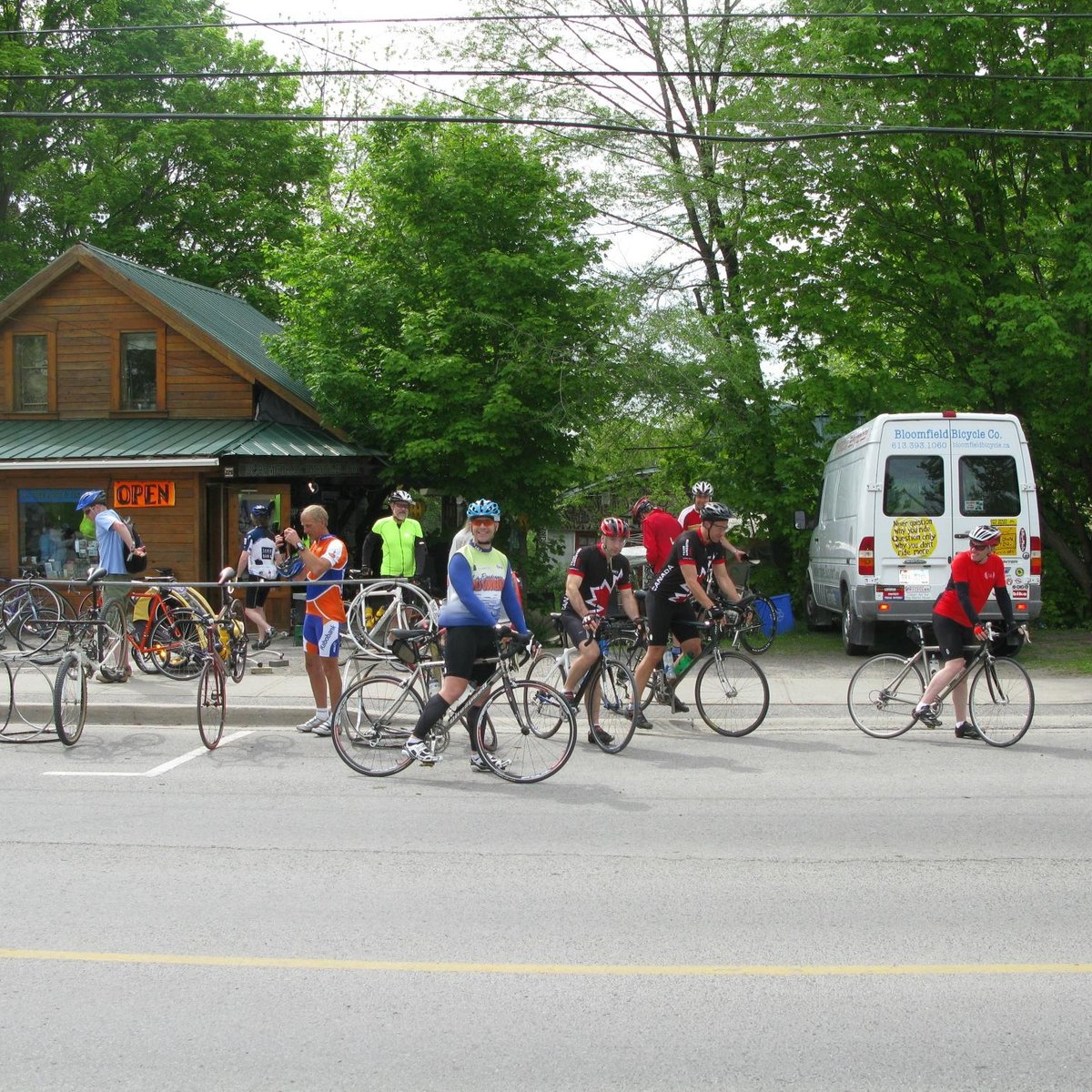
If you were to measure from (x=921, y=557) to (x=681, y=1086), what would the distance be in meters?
11.2

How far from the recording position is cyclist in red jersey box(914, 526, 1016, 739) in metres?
9.33

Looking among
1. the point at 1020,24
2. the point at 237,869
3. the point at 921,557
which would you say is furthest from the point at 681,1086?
the point at 1020,24

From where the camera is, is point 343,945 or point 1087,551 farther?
point 1087,551

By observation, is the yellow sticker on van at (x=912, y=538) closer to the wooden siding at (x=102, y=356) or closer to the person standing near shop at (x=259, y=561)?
the person standing near shop at (x=259, y=561)

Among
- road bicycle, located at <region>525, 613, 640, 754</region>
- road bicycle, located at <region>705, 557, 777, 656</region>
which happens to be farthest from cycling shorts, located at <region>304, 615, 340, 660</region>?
road bicycle, located at <region>705, 557, 777, 656</region>

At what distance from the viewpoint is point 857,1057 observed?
12.8 ft

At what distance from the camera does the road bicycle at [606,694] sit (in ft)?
30.3

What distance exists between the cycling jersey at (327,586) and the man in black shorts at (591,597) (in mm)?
1896

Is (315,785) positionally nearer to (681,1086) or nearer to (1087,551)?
(681,1086)

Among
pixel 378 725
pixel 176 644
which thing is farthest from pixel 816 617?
pixel 378 725

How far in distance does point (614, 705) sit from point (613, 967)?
15.7 feet

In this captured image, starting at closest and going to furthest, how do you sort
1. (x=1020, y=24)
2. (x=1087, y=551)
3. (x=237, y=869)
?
(x=237, y=869), (x=1020, y=24), (x=1087, y=551)

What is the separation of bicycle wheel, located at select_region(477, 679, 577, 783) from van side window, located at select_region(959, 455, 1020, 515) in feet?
25.2

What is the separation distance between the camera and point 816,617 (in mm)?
18562
